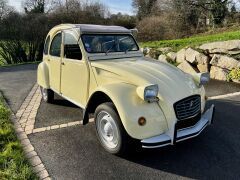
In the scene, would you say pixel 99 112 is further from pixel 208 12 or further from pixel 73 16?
pixel 208 12

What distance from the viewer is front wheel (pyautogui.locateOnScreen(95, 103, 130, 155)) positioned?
154 inches

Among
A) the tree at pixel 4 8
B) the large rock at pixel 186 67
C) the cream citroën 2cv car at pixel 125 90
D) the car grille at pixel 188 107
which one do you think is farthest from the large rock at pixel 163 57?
the tree at pixel 4 8

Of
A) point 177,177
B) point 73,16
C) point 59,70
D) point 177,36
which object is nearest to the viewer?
point 177,177

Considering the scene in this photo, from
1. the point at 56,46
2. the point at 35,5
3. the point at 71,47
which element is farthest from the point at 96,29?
the point at 35,5

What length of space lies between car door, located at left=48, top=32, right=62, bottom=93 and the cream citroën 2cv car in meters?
0.05

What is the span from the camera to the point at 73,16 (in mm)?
21688

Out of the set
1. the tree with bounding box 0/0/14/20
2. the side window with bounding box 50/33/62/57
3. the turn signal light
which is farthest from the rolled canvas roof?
the tree with bounding box 0/0/14/20

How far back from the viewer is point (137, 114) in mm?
3729

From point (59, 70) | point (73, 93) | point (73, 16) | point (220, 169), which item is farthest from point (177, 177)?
point (73, 16)

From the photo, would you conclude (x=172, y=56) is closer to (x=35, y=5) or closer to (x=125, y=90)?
(x=125, y=90)

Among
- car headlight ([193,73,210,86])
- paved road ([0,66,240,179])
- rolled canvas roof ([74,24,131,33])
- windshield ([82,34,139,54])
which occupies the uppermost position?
rolled canvas roof ([74,24,131,33])

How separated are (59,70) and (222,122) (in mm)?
3354

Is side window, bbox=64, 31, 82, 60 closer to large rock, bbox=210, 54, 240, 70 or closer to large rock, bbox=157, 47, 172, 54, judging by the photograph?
large rock, bbox=210, 54, 240, 70

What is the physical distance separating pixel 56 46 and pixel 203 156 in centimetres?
378
